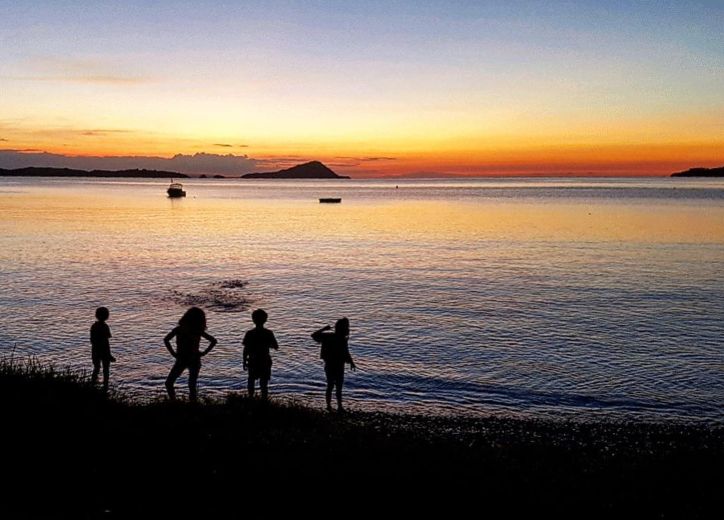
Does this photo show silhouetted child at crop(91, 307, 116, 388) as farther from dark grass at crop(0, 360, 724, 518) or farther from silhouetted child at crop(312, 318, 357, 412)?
silhouetted child at crop(312, 318, 357, 412)

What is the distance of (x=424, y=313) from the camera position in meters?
26.5

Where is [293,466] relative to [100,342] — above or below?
below

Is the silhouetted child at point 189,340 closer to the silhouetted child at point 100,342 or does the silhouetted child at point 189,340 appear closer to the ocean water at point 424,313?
the silhouetted child at point 100,342

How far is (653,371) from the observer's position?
60.1ft

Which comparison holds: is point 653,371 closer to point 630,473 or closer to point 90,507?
point 630,473

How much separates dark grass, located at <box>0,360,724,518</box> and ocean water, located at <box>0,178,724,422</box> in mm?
3805

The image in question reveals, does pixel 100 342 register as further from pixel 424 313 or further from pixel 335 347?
pixel 424 313

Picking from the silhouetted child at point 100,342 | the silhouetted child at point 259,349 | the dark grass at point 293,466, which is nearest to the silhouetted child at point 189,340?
the silhouetted child at point 259,349

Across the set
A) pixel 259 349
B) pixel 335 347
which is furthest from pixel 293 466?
pixel 335 347

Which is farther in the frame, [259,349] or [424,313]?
[424,313]

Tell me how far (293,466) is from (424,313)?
17838 millimetres

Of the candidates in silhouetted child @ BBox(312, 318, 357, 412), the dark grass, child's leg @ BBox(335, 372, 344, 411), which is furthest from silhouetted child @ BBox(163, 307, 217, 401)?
child's leg @ BBox(335, 372, 344, 411)

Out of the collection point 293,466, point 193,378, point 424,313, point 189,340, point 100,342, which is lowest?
point 424,313

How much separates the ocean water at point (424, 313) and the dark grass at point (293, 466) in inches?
150
